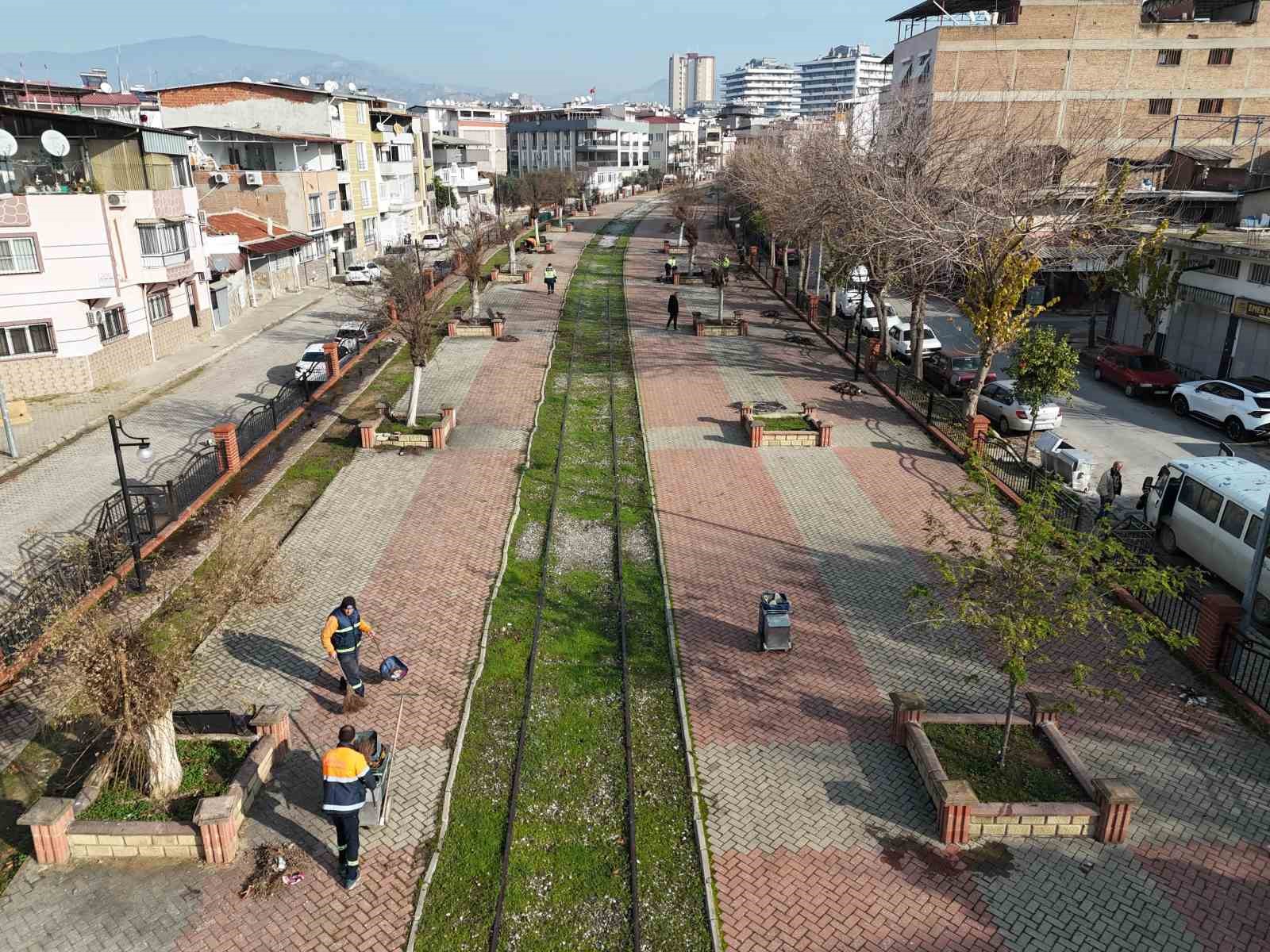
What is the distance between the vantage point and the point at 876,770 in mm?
11883

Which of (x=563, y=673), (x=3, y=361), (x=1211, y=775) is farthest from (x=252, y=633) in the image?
(x=3, y=361)

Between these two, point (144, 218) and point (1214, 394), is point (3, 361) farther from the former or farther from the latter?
point (1214, 394)

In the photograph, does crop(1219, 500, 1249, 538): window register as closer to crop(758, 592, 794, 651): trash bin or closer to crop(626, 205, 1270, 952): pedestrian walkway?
crop(626, 205, 1270, 952): pedestrian walkway

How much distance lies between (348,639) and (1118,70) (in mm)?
60456

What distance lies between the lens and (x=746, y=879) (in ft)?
33.1

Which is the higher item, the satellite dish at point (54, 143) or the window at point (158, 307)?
the satellite dish at point (54, 143)

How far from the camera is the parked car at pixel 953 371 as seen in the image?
97.9ft

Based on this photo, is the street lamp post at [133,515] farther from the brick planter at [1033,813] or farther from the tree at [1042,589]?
the brick planter at [1033,813]

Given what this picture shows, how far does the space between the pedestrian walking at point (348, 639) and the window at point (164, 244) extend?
25581 mm

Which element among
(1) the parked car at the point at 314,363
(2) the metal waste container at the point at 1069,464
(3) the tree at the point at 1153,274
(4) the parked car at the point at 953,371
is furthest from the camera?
(3) the tree at the point at 1153,274

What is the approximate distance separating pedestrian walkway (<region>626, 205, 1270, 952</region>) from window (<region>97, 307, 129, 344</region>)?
2116 cm

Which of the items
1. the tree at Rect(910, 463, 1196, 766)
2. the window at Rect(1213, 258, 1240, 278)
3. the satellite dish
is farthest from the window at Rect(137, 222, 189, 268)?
the window at Rect(1213, 258, 1240, 278)

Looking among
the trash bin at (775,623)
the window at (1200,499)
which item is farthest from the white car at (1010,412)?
the trash bin at (775,623)

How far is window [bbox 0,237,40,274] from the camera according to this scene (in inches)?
1082
